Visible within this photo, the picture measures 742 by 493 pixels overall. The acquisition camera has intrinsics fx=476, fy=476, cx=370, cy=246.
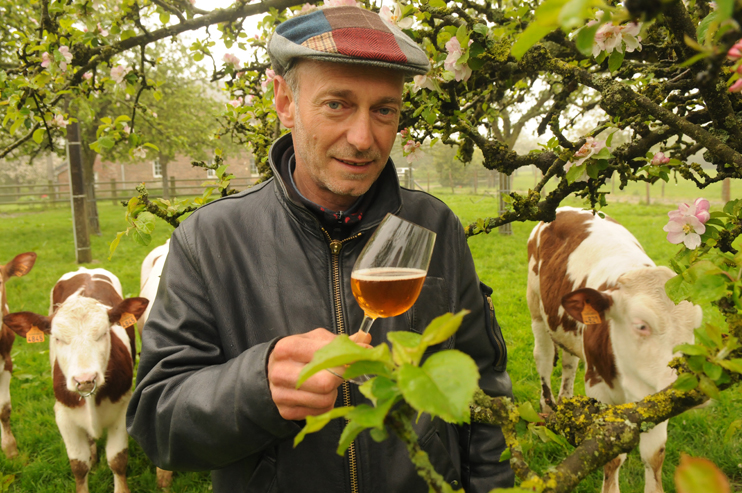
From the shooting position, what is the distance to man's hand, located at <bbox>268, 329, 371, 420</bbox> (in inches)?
44.8

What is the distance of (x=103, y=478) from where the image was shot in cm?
414

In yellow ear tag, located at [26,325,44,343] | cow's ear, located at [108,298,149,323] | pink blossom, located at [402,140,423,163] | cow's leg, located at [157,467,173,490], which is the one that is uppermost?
pink blossom, located at [402,140,423,163]

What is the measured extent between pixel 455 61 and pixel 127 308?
330cm

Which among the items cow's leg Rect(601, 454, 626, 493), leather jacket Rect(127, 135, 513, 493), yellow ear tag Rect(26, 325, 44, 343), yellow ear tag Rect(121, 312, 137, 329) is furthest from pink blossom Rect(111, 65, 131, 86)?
cow's leg Rect(601, 454, 626, 493)

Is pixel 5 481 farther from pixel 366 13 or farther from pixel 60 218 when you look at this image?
pixel 60 218

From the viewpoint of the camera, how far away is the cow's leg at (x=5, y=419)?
4371mm

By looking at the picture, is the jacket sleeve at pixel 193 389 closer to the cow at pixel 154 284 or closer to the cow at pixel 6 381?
the cow at pixel 154 284

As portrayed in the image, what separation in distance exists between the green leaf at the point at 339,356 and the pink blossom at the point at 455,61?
1865 millimetres

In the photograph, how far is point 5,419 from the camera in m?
4.48

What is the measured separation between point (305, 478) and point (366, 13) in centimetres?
188

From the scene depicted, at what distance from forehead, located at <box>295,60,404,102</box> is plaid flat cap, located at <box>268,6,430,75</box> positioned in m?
0.06

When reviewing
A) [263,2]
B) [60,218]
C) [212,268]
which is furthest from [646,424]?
[60,218]

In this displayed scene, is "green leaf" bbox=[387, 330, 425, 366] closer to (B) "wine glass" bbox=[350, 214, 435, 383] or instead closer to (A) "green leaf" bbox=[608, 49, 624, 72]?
(B) "wine glass" bbox=[350, 214, 435, 383]

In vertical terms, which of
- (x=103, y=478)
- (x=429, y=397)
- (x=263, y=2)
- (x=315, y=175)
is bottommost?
(x=103, y=478)
